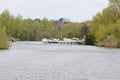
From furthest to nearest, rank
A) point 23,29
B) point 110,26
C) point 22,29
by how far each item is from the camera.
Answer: point 23,29 → point 22,29 → point 110,26

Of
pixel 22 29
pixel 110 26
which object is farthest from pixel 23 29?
pixel 110 26

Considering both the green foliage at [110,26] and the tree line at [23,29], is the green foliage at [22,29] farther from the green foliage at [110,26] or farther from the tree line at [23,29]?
the green foliage at [110,26]

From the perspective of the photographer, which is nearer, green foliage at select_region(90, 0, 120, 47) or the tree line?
green foliage at select_region(90, 0, 120, 47)

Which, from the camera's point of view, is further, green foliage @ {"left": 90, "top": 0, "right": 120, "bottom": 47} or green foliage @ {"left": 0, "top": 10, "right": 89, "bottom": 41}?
green foliage @ {"left": 0, "top": 10, "right": 89, "bottom": 41}

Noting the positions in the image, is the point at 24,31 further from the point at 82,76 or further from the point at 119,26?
the point at 82,76

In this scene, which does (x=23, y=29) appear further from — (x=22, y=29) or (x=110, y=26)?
(x=110, y=26)

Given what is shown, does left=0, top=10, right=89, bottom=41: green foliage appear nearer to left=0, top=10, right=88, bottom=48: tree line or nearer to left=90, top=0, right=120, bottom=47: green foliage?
left=0, top=10, right=88, bottom=48: tree line

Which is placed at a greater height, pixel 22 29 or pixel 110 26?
pixel 22 29

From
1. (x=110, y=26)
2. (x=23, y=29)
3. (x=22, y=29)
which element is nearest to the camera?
(x=110, y=26)

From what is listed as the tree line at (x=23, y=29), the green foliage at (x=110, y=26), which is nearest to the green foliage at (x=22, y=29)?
the tree line at (x=23, y=29)

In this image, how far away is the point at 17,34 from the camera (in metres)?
180

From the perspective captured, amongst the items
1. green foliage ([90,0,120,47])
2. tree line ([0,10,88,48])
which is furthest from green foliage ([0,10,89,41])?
green foliage ([90,0,120,47])

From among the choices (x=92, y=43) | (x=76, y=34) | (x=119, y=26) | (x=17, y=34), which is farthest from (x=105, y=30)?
(x=17, y=34)

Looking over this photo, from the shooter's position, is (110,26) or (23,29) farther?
(23,29)
